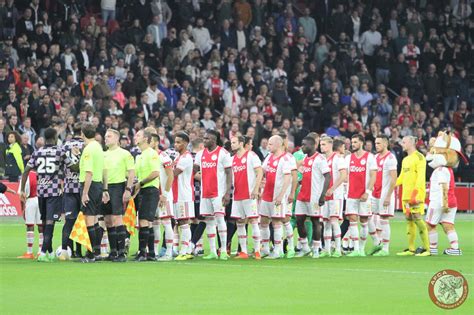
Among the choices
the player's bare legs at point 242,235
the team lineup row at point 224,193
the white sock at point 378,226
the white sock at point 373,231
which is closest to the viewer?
the team lineup row at point 224,193

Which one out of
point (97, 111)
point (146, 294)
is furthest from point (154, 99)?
point (146, 294)

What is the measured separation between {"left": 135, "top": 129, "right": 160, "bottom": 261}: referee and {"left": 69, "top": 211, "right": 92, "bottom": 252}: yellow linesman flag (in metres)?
0.87

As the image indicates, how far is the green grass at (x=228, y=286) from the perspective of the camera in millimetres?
14461

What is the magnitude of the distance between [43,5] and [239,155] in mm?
16244

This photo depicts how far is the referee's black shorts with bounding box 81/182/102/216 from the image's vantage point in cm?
2030

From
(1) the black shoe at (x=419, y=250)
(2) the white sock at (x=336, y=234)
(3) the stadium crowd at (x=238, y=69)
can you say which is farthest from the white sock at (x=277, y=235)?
(3) the stadium crowd at (x=238, y=69)

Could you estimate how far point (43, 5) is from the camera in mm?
36500

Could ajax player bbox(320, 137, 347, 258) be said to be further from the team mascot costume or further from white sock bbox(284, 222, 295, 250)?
the team mascot costume

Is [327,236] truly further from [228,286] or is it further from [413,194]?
[228,286]

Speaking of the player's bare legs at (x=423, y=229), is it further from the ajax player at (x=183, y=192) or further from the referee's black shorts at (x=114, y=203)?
the referee's black shorts at (x=114, y=203)

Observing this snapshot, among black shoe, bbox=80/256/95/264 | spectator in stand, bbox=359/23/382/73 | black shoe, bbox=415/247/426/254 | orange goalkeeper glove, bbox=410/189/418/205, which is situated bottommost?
black shoe, bbox=415/247/426/254

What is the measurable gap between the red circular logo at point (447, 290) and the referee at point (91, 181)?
6.52 meters

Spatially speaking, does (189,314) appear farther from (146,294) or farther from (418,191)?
(418,191)

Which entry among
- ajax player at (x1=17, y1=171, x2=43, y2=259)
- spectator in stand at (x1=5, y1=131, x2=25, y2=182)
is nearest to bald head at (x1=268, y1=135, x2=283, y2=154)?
ajax player at (x1=17, y1=171, x2=43, y2=259)
